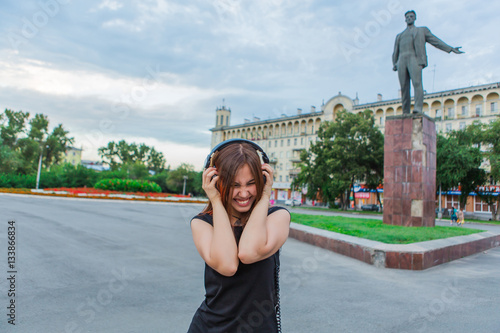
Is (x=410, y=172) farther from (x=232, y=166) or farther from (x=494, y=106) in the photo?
(x=494, y=106)

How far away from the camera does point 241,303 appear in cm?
153

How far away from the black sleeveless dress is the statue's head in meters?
14.2

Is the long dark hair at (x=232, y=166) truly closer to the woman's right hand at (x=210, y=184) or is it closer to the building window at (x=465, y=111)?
the woman's right hand at (x=210, y=184)

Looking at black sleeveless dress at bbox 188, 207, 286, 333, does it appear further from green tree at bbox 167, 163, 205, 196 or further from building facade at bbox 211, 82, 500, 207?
green tree at bbox 167, 163, 205, 196

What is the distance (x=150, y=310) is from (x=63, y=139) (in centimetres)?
7809

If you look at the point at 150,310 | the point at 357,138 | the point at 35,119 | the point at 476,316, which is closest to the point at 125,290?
the point at 150,310

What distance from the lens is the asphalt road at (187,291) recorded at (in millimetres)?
3410

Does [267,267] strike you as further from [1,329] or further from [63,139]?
[63,139]

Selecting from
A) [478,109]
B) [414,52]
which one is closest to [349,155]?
[414,52]

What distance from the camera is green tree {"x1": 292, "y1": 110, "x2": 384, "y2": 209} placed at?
36.6 meters

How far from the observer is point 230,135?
90562 mm

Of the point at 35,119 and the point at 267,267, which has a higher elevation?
the point at 35,119

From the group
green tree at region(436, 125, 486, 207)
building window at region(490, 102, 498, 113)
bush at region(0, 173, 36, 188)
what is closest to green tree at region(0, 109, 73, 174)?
bush at region(0, 173, 36, 188)

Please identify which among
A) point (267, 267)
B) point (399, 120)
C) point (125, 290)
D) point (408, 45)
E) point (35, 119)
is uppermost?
point (35, 119)
